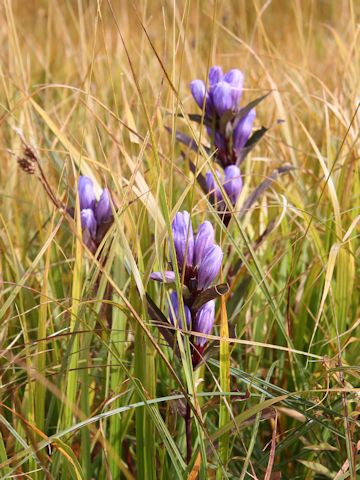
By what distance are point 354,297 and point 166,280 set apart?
23.4 inches

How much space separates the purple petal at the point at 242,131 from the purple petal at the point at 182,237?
1.47 ft

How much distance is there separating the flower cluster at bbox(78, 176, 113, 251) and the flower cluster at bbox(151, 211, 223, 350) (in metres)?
0.31

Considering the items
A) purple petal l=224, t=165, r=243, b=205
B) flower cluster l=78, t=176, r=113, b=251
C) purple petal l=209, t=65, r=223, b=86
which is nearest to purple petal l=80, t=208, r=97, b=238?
flower cluster l=78, t=176, r=113, b=251

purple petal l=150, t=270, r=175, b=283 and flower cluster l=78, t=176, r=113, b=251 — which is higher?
flower cluster l=78, t=176, r=113, b=251

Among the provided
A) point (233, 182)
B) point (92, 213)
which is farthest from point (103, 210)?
point (233, 182)

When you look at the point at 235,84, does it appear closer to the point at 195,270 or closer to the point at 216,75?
the point at 216,75

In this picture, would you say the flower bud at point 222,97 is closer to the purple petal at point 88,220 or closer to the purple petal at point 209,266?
the purple petal at point 88,220

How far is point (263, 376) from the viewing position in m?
1.28

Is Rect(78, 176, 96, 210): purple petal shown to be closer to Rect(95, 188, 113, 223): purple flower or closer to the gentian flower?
Rect(95, 188, 113, 223): purple flower

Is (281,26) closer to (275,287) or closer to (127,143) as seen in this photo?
(127,143)

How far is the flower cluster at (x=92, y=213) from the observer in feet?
3.98

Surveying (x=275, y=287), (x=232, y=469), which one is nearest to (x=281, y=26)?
(x=275, y=287)

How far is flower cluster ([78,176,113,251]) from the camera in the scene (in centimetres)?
121

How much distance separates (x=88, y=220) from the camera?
121 centimetres
